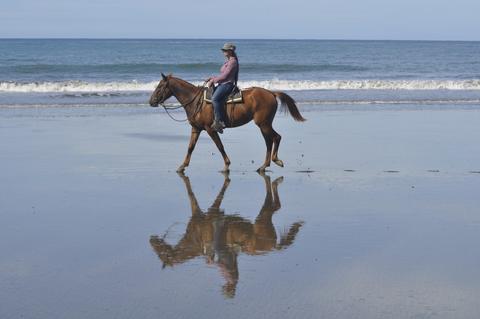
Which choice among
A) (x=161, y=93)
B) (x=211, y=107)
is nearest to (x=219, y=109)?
(x=211, y=107)

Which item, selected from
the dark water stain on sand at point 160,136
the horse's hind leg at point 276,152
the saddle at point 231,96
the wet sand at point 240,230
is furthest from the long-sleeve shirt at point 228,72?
the dark water stain on sand at point 160,136

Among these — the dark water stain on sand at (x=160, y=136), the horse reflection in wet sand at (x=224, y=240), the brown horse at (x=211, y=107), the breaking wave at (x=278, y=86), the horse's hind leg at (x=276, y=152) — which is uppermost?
the breaking wave at (x=278, y=86)

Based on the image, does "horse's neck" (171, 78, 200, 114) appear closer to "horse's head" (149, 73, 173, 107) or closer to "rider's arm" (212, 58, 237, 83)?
"horse's head" (149, 73, 173, 107)

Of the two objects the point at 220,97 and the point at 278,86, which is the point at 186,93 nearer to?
the point at 220,97

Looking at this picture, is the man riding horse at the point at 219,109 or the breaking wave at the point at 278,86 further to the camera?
the breaking wave at the point at 278,86

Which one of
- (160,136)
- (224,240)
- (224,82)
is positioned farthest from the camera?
(160,136)

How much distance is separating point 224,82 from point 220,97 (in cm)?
24

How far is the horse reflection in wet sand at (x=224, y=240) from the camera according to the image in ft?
24.0

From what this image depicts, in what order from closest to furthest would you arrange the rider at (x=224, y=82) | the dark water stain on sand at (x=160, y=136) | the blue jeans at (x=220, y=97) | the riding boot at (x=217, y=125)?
the rider at (x=224, y=82) → the blue jeans at (x=220, y=97) → the riding boot at (x=217, y=125) → the dark water stain on sand at (x=160, y=136)

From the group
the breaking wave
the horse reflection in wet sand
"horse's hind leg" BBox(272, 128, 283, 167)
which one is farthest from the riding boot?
the breaking wave

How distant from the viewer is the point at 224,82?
42.0ft

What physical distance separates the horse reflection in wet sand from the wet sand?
0.02 m

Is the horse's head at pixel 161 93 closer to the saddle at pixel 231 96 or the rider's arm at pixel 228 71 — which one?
the saddle at pixel 231 96

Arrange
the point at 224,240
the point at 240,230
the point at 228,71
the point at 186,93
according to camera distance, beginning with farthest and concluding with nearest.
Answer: the point at 186,93 < the point at 228,71 < the point at 240,230 < the point at 224,240
